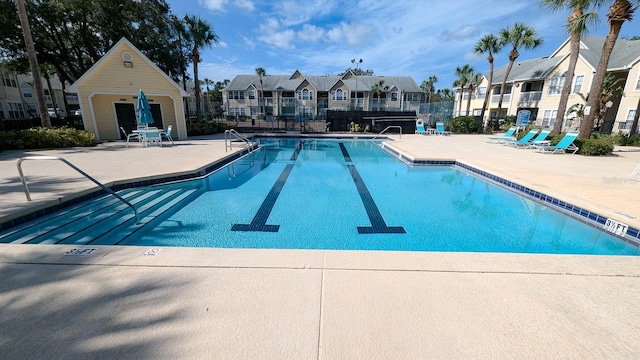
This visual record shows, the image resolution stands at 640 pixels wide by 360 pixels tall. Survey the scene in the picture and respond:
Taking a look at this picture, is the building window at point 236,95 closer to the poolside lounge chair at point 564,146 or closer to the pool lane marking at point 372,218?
the pool lane marking at point 372,218

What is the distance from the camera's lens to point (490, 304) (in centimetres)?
223

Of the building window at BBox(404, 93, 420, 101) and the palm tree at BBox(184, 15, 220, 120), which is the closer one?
the palm tree at BBox(184, 15, 220, 120)

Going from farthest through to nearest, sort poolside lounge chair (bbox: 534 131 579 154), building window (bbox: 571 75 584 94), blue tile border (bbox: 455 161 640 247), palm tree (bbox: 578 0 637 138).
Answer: building window (bbox: 571 75 584 94) < poolside lounge chair (bbox: 534 131 579 154) < palm tree (bbox: 578 0 637 138) < blue tile border (bbox: 455 161 640 247)

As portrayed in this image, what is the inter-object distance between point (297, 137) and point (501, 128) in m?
19.4

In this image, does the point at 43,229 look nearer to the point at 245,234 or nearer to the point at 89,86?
the point at 245,234

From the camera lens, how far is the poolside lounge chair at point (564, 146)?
35.7 ft

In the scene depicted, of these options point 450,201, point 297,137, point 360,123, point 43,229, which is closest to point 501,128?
point 360,123

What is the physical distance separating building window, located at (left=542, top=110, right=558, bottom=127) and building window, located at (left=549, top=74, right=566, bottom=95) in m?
1.61

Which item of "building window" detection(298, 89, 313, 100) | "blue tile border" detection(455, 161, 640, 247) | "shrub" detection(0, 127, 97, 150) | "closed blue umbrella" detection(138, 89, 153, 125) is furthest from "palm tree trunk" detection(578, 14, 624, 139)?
"building window" detection(298, 89, 313, 100)

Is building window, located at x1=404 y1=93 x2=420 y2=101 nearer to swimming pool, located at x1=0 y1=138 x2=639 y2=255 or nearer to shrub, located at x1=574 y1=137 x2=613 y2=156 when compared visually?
shrub, located at x1=574 y1=137 x2=613 y2=156

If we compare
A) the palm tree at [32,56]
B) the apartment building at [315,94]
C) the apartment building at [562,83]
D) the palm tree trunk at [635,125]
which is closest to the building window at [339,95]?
the apartment building at [315,94]

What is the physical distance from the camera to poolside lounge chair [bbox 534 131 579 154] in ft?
35.7

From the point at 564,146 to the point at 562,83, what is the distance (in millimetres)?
16672

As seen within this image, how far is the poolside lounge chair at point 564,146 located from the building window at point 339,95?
29.8m
